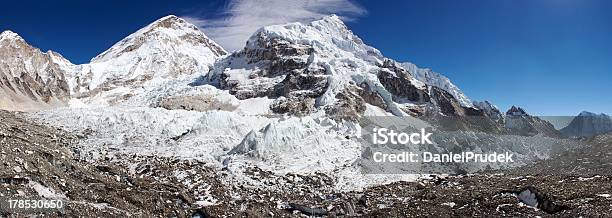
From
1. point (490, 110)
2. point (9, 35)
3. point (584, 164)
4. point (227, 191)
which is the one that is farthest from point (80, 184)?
point (490, 110)

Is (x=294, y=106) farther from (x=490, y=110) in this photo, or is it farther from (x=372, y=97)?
(x=490, y=110)

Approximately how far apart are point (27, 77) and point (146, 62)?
157ft

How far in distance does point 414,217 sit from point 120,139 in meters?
23.8

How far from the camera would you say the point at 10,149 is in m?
22.9

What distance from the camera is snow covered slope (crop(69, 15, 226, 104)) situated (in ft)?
443

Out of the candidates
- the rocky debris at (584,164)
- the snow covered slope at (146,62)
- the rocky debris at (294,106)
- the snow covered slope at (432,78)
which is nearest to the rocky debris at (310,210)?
the rocky debris at (584,164)

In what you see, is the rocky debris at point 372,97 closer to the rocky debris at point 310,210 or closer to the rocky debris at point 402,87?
the rocky debris at point 402,87

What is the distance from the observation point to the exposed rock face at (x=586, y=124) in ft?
350

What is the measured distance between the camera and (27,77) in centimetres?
10825

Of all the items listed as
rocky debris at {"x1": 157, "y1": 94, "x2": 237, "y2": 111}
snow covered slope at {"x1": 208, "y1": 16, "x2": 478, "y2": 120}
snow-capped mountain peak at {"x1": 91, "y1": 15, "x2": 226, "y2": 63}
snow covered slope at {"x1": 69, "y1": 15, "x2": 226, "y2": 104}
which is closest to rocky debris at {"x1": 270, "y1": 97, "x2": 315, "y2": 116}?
snow covered slope at {"x1": 208, "y1": 16, "x2": 478, "y2": 120}

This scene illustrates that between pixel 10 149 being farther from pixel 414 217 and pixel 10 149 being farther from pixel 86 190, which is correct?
pixel 414 217

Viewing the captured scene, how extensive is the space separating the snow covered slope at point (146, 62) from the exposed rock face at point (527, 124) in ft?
258

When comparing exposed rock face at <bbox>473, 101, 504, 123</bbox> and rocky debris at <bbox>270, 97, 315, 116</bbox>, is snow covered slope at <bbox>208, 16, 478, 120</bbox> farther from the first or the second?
exposed rock face at <bbox>473, 101, 504, 123</bbox>

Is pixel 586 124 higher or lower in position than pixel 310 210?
higher
